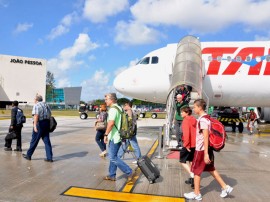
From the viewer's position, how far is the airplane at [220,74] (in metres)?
14.7

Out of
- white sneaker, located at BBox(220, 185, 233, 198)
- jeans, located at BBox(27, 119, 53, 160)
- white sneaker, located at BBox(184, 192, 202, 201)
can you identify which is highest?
jeans, located at BBox(27, 119, 53, 160)

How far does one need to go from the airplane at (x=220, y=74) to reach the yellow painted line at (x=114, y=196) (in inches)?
377

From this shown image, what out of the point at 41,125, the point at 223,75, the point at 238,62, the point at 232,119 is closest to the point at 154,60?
the point at 223,75

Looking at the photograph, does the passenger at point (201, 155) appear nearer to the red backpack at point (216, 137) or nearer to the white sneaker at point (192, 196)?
the white sneaker at point (192, 196)

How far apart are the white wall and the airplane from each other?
8423 centimetres

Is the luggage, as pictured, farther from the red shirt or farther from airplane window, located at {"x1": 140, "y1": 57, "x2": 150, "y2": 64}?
airplane window, located at {"x1": 140, "y1": 57, "x2": 150, "y2": 64}

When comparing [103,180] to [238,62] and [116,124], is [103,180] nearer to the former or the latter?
[116,124]

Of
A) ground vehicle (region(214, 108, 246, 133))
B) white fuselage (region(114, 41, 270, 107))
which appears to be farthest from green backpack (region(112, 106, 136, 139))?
ground vehicle (region(214, 108, 246, 133))

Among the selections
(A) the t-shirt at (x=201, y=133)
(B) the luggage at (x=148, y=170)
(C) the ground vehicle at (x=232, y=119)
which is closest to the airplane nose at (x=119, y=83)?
(C) the ground vehicle at (x=232, y=119)

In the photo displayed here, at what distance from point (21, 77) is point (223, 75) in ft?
296

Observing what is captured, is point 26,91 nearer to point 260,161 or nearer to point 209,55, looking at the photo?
point 209,55

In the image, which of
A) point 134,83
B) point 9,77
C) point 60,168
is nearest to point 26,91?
point 9,77

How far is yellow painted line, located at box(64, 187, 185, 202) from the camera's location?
4.95 meters

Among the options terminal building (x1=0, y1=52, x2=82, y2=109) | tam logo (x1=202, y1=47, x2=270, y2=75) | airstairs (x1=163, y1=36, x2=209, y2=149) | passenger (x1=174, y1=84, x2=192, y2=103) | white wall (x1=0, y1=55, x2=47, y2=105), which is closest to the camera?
airstairs (x1=163, y1=36, x2=209, y2=149)
